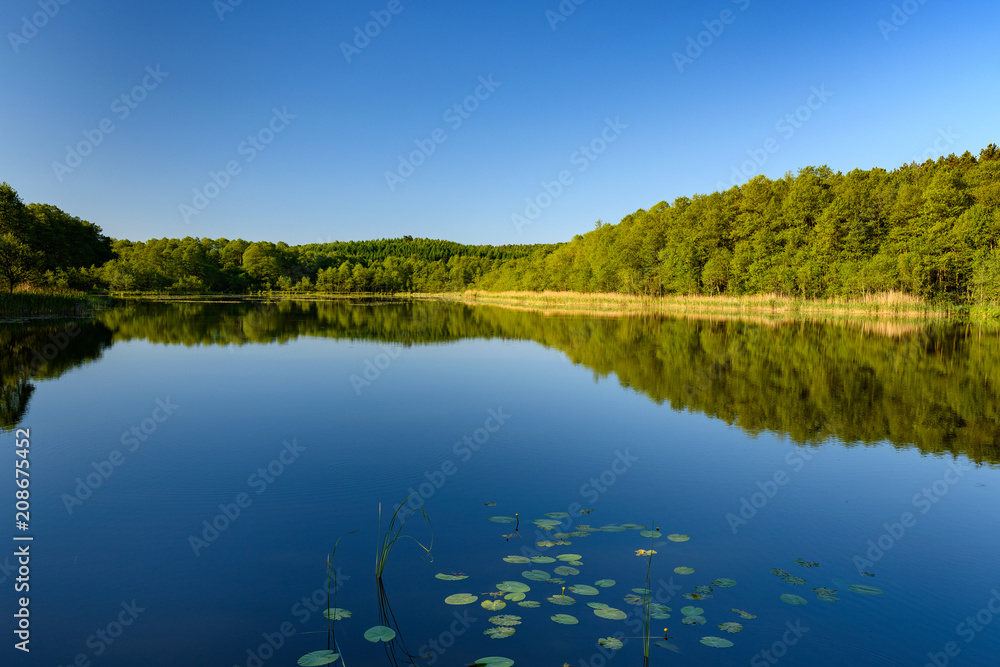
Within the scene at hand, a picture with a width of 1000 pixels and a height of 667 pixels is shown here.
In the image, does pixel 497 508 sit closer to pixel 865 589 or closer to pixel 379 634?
pixel 379 634

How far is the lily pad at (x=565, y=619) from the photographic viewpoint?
3.79 meters

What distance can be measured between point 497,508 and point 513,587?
1.72 meters

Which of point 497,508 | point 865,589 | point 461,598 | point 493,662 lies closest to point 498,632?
point 493,662

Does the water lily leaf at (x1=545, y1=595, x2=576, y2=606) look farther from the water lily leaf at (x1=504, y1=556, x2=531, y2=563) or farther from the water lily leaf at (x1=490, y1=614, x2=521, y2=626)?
the water lily leaf at (x1=504, y1=556, x2=531, y2=563)

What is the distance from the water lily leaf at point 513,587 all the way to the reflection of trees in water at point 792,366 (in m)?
6.53

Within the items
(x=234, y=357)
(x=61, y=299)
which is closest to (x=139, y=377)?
(x=234, y=357)

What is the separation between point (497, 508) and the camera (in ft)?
19.3

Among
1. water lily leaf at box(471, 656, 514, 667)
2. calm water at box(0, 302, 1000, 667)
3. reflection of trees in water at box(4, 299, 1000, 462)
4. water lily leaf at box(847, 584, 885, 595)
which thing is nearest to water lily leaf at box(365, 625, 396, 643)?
calm water at box(0, 302, 1000, 667)

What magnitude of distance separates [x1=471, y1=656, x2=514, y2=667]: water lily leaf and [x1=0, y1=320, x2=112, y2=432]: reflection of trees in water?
923 centimetres

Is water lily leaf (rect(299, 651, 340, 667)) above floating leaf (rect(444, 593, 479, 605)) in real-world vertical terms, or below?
below

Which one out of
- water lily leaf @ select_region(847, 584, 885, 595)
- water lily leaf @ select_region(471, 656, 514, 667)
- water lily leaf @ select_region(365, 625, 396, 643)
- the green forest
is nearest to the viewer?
water lily leaf @ select_region(471, 656, 514, 667)

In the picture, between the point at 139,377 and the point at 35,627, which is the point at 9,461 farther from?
the point at 139,377

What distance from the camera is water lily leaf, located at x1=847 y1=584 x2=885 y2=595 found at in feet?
14.2

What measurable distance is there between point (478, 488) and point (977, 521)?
5437 millimetres
